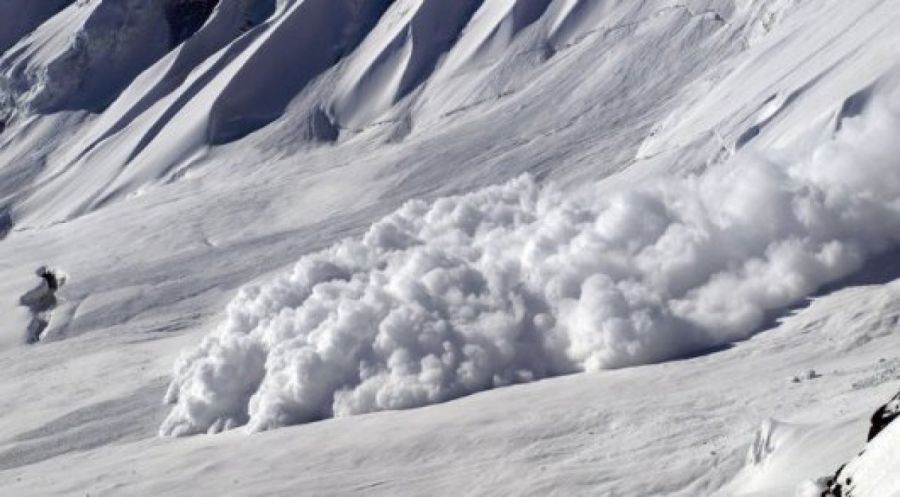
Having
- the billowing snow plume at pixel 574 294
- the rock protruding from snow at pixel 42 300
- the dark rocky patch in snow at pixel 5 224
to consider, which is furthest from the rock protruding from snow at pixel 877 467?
the dark rocky patch in snow at pixel 5 224

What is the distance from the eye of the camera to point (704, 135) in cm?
4394

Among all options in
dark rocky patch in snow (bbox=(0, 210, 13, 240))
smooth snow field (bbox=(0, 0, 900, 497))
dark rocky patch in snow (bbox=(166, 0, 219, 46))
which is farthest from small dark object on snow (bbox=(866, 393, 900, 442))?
dark rocky patch in snow (bbox=(166, 0, 219, 46))

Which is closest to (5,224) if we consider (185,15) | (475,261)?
(185,15)

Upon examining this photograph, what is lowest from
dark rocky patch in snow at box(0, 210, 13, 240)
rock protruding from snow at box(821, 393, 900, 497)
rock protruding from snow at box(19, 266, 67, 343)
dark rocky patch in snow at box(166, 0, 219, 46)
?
dark rocky patch in snow at box(0, 210, 13, 240)

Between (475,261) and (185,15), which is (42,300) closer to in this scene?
(475,261)

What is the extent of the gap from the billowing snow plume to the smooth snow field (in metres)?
0.09

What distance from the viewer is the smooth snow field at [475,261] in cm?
2847

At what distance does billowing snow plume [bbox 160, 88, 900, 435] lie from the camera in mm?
32875

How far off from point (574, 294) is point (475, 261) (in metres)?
4.49

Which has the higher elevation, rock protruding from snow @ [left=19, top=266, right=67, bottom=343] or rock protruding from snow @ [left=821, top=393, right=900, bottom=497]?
rock protruding from snow @ [left=821, top=393, right=900, bottom=497]

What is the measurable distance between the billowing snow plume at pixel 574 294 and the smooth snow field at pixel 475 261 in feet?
0.29

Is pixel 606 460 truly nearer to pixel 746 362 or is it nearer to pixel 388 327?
pixel 746 362

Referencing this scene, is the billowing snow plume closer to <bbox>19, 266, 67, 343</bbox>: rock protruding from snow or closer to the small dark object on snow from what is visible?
<bbox>19, 266, 67, 343</bbox>: rock protruding from snow

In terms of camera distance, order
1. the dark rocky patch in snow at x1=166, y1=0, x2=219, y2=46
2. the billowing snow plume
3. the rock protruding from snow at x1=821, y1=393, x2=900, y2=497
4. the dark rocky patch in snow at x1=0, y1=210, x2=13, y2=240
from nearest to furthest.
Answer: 1. the rock protruding from snow at x1=821, y1=393, x2=900, y2=497
2. the billowing snow plume
3. the dark rocky patch in snow at x1=0, y1=210, x2=13, y2=240
4. the dark rocky patch in snow at x1=166, y1=0, x2=219, y2=46
